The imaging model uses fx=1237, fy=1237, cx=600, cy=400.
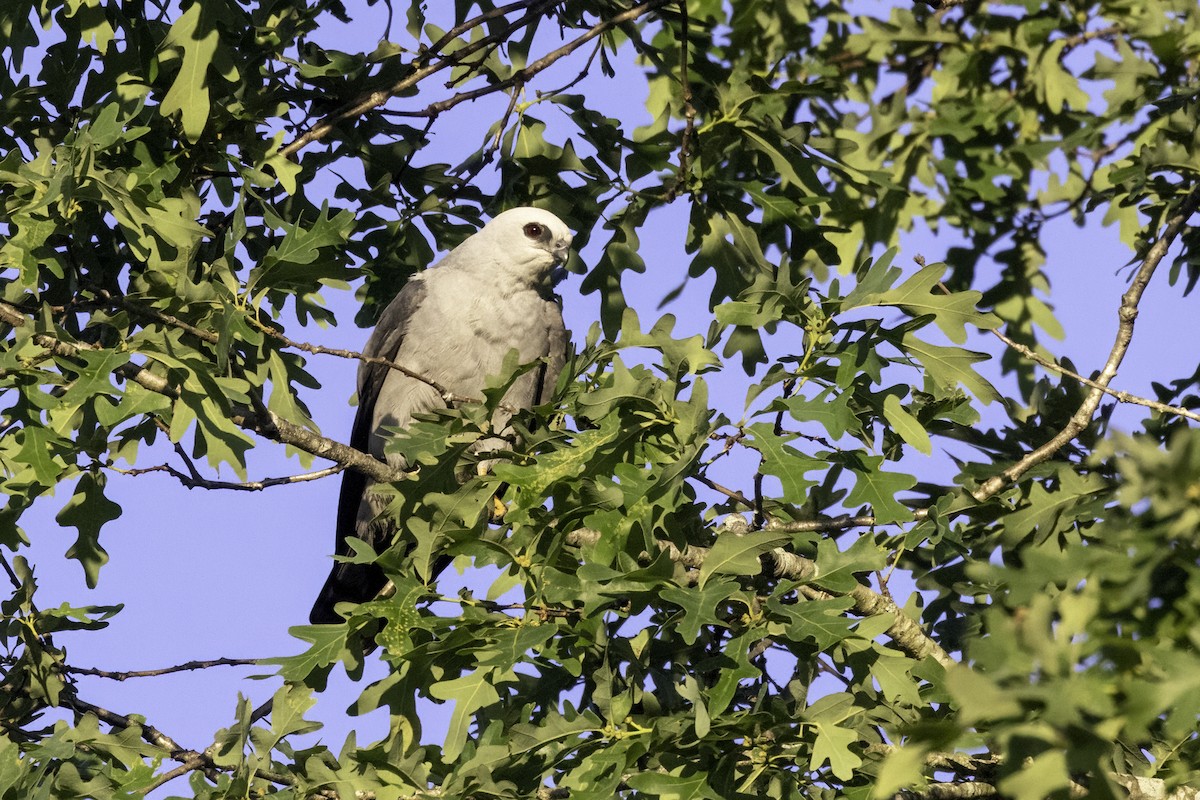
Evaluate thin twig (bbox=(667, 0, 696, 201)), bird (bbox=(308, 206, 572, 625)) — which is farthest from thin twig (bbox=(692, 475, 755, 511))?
bird (bbox=(308, 206, 572, 625))

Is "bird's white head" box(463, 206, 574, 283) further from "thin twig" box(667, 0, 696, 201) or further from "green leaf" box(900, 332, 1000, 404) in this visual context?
"green leaf" box(900, 332, 1000, 404)

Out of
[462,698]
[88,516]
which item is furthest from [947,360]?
[88,516]

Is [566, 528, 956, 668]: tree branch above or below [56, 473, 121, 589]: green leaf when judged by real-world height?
below

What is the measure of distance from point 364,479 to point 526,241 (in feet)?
5.12

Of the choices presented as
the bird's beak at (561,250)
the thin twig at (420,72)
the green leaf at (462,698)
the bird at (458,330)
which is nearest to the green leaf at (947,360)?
the green leaf at (462,698)

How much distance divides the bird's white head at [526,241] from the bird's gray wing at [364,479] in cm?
41

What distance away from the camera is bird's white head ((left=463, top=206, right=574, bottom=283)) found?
18.2 ft

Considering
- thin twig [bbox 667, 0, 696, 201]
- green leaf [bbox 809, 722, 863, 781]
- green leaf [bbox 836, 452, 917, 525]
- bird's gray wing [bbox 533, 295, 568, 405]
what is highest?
bird's gray wing [bbox 533, 295, 568, 405]

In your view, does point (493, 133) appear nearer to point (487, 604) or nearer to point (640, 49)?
point (640, 49)

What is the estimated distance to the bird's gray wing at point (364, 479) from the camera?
5945mm

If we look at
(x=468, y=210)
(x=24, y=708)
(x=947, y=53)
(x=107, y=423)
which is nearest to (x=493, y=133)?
(x=468, y=210)

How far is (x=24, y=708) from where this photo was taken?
398cm

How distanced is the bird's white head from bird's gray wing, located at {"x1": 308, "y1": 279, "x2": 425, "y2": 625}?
413 millimetres

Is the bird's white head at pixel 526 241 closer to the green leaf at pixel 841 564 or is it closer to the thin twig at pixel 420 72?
the thin twig at pixel 420 72
